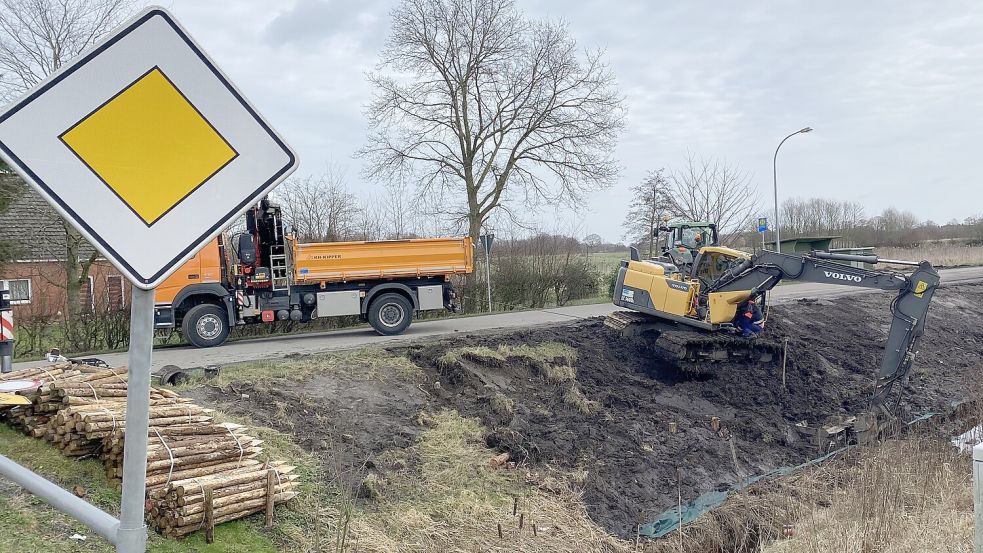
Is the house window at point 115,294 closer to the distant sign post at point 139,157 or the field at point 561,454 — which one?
the field at point 561,454

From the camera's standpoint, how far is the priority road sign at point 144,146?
1.52 metres

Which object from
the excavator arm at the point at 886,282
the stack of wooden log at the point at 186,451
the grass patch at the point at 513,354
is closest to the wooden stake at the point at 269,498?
the stack of wooden log at the point at 186,451

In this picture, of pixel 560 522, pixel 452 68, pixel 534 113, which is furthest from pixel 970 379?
pixel 452 68

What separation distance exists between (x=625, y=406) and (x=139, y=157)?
1086cm

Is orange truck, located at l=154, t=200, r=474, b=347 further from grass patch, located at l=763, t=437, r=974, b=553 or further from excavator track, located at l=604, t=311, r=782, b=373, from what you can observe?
grass patch, located at l=763, t=437, r=974, b=553

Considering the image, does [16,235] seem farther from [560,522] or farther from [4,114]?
[4,114]

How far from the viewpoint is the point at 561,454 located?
30.2 feet

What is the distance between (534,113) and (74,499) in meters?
25.0

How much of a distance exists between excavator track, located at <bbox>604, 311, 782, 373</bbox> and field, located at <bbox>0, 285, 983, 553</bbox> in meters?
0.26

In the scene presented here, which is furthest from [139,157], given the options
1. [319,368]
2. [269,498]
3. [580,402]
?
[580,402]

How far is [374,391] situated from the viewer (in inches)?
406

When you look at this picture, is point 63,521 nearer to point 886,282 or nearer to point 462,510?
point 462,510

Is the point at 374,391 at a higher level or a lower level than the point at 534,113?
lower

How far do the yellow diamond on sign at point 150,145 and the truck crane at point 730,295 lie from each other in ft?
35.7
